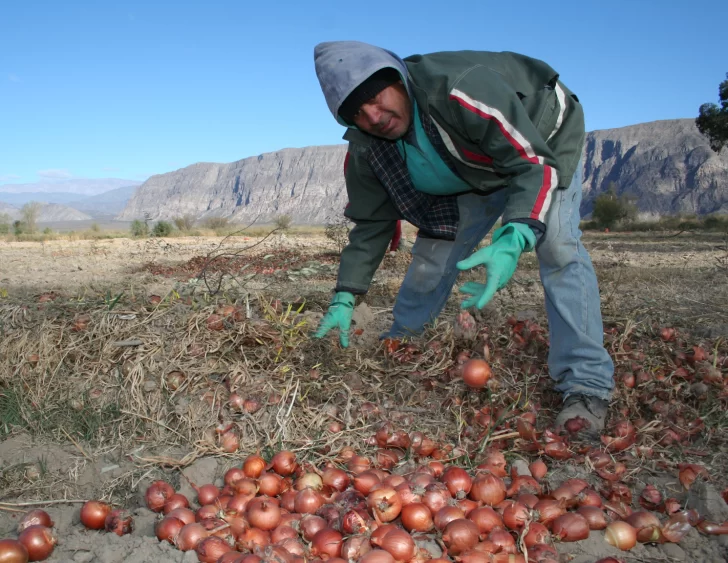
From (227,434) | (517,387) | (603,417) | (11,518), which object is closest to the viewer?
(11,518)

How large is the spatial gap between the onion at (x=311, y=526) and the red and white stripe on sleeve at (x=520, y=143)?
1.42 metres

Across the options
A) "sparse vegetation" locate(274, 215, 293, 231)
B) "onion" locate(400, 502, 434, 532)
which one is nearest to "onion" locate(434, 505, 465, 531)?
"onion" locate(400, 502, 434, 532)

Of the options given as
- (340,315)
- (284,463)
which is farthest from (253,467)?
(340,315)

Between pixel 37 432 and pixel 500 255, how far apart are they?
2010 mm

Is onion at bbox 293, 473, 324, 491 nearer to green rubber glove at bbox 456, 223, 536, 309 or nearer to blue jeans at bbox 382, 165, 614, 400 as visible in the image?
green rubber glove at bbox 456, 223, 536, 309

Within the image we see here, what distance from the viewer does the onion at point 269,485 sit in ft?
6.19

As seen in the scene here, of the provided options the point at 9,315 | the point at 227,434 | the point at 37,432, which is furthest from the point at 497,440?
the point at 9,315

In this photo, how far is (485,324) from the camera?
3.31 meters

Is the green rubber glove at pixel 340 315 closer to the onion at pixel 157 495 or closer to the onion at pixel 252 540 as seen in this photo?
the onion at pixel 157 495

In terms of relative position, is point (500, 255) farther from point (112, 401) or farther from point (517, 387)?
point (112, 401)

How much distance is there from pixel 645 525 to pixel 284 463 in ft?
3.76

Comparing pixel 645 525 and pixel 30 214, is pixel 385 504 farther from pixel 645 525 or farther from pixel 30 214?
pixel 30 214

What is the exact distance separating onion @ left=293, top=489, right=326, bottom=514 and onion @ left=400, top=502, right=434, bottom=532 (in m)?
0.28

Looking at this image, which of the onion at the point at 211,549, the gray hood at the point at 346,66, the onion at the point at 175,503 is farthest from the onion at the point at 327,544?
the gray hood at the point at 346,66
